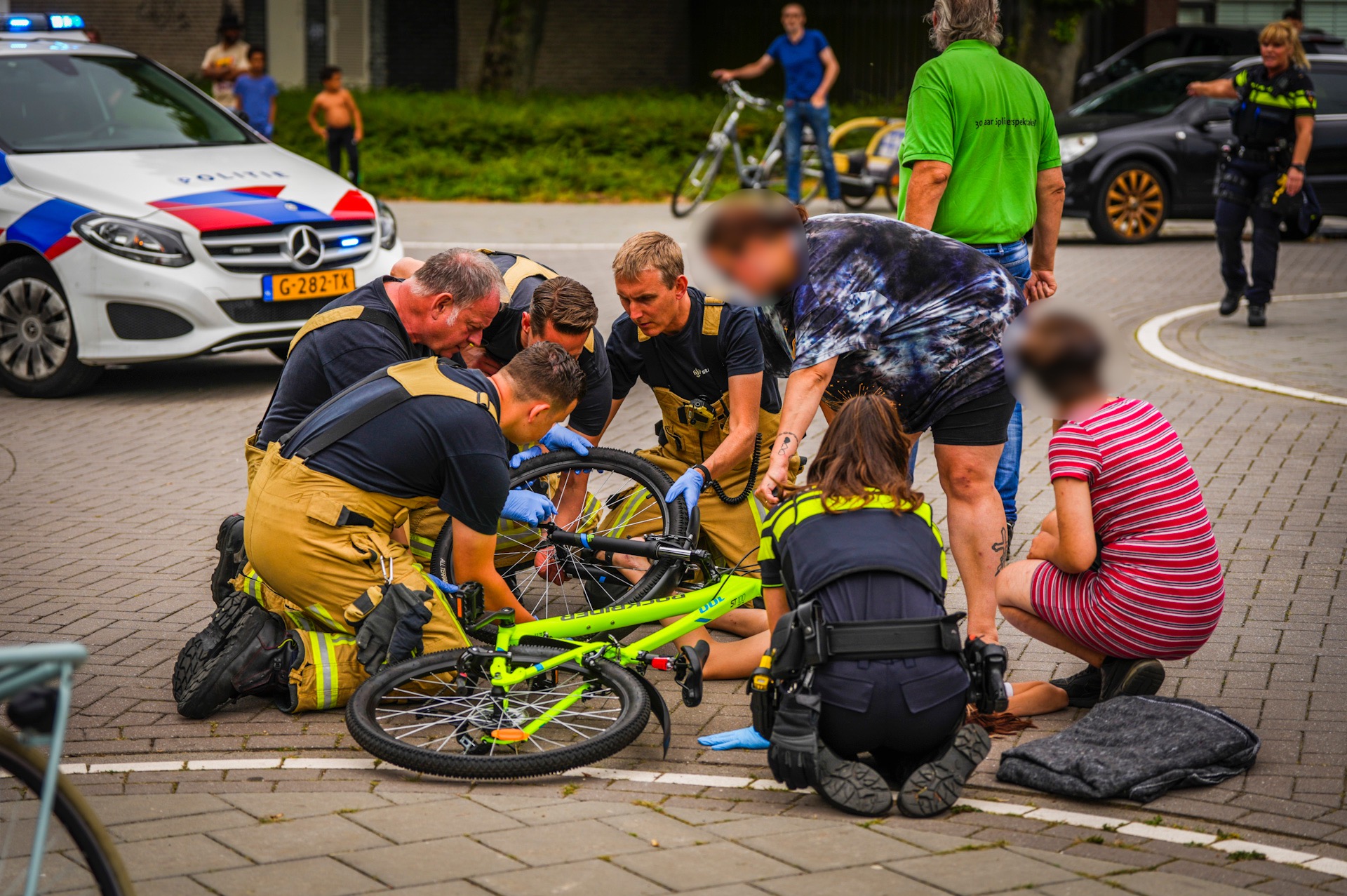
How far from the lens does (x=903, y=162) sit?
225 inches

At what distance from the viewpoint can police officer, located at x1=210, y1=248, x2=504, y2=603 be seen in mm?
5156

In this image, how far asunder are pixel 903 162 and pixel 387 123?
56.8 feet

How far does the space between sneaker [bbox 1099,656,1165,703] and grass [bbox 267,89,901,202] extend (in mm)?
15544

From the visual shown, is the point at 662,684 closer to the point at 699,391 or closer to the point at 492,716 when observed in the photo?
the point at 492,716

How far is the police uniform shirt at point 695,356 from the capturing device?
5.41 m

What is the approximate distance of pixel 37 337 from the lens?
924 centimetres

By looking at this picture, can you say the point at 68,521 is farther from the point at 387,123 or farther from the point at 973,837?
the point at 387,123

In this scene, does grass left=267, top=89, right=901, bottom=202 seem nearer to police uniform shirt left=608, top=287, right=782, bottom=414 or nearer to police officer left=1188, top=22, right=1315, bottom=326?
police officer left=1188, top=22, right=1315, bottom=326

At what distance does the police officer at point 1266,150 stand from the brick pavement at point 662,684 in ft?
3.29

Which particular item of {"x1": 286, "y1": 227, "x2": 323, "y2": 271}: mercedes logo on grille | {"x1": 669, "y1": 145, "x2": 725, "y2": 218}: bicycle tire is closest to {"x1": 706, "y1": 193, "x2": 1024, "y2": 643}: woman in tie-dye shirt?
{"x1": 286, "y1": 227, "x2": 323, "y2": 271}: mercedes logo on grille

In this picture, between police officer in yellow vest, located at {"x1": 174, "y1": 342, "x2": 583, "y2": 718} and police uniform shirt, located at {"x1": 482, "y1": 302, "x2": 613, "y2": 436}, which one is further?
police uniform shirt, located at {"x1": 482, "y1": 302, "x2": 613, "y2": 436}

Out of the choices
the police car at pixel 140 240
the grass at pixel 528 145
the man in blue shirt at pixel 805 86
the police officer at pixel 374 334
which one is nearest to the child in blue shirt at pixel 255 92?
the grass at pixel 528 145

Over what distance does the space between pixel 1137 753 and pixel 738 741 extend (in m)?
1.10

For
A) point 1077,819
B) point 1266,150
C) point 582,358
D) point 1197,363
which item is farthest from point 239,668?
point 1266,150
